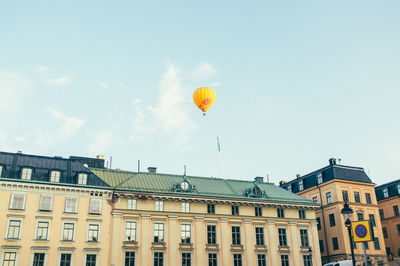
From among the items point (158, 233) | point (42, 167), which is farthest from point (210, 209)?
point (42, 167)

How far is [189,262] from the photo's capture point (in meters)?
50.9

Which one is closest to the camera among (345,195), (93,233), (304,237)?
(93,233)

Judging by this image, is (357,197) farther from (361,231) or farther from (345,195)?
(361,231)

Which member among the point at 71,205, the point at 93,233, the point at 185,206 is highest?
the point at 185,206

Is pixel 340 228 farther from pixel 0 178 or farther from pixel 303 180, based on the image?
pixel 0 178

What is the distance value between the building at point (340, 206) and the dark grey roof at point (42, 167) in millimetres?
36459

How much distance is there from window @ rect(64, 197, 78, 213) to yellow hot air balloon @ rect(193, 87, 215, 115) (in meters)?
19.6

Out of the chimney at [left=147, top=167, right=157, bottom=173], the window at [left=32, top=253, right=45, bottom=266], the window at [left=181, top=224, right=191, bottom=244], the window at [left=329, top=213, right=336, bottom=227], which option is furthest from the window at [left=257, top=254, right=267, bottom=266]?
the window at [left=32, top=253, right=45, bottom=266]

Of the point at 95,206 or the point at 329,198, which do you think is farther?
the point at 329,198

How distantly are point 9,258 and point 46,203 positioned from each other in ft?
22.8

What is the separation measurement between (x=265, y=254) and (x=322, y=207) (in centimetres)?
1716

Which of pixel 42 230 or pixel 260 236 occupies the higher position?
pixel 260 236

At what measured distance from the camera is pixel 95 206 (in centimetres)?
4900

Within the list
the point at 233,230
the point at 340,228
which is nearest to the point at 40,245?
the point at 233,230
